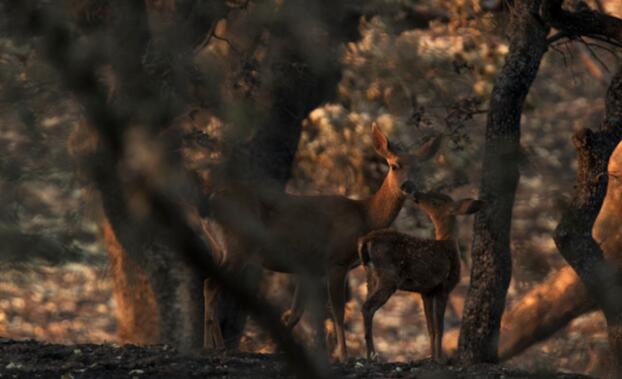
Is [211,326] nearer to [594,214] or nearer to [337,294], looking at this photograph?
[337,294]

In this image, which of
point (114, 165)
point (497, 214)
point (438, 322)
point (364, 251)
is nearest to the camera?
point (114, 165)

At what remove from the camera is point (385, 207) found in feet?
42.8

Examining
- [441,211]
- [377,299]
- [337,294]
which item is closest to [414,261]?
[377,299]

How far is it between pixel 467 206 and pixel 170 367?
99.6 inches

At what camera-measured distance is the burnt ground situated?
950 cm

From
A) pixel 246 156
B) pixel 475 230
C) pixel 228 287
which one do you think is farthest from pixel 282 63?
pixel 228 287

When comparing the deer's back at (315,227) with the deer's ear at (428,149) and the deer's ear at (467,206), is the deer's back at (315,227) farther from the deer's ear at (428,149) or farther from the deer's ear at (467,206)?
the deer's ear at (467,206)

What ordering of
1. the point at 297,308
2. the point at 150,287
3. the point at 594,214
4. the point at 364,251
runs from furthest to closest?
1. the point at 150,287
2. the point at 297,308
3. the point at 364,251
4. the point at 594,214

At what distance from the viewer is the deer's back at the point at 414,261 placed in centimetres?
1113

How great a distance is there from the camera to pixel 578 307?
55.5ft

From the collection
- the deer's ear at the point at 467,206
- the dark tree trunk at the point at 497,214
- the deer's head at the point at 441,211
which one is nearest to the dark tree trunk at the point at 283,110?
the deer's head at the point at 441,211

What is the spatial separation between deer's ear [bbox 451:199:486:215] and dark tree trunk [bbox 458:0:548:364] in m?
0.07

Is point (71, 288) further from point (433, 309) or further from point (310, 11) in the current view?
point (310, 11)

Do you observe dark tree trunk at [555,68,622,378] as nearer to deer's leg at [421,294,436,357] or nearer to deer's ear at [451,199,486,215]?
deer's ear at [451,199,486,215]
